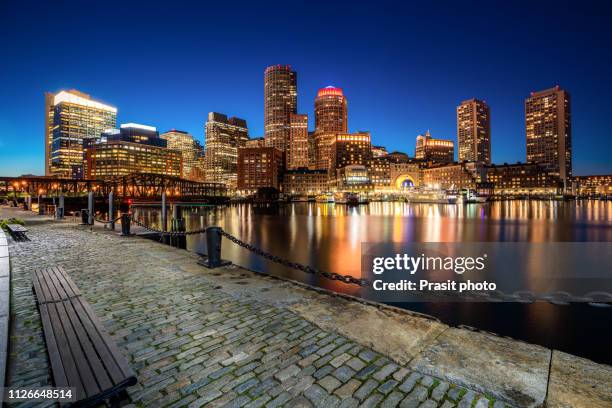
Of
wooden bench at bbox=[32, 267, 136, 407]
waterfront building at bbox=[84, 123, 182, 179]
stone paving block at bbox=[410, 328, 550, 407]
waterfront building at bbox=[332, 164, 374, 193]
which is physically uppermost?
waterfront building at bbox=[84, 123, 182, 179]

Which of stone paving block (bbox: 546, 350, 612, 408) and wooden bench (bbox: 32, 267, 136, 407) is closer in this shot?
wooden bench (bbox: 32, 267, 136, 407)

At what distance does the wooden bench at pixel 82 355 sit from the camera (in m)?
3.05

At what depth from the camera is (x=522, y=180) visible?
620ft

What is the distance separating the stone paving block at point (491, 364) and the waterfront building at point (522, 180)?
216788mm

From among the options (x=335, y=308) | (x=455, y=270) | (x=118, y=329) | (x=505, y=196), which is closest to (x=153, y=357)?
(x=118, y=329)

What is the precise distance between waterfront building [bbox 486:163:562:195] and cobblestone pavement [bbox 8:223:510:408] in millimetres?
218071

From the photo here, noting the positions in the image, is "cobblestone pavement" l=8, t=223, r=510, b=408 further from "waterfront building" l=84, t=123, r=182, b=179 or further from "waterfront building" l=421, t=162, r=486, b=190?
"waterfront building" l=421, t=162, r=486, b=190

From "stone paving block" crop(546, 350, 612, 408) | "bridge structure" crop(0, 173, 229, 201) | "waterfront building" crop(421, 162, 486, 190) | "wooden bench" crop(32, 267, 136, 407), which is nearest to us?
"wooden bench" crop(32, 267, 136, 407)

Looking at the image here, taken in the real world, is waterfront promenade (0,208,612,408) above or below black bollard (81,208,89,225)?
below

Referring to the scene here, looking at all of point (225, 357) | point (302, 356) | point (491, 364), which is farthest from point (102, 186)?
point (491, 364)

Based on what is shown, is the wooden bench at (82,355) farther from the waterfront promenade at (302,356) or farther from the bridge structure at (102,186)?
the bridge structure at (102,186)

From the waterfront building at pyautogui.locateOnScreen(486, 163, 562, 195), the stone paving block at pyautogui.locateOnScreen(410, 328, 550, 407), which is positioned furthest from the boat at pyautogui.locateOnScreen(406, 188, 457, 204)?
the stone paving block at pyautogui.locateOnScreen(410, 328, 550, 407)

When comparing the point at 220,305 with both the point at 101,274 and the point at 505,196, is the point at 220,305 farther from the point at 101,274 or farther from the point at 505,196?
the point at 505,196

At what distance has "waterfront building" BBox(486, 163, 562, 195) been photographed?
186375mm
